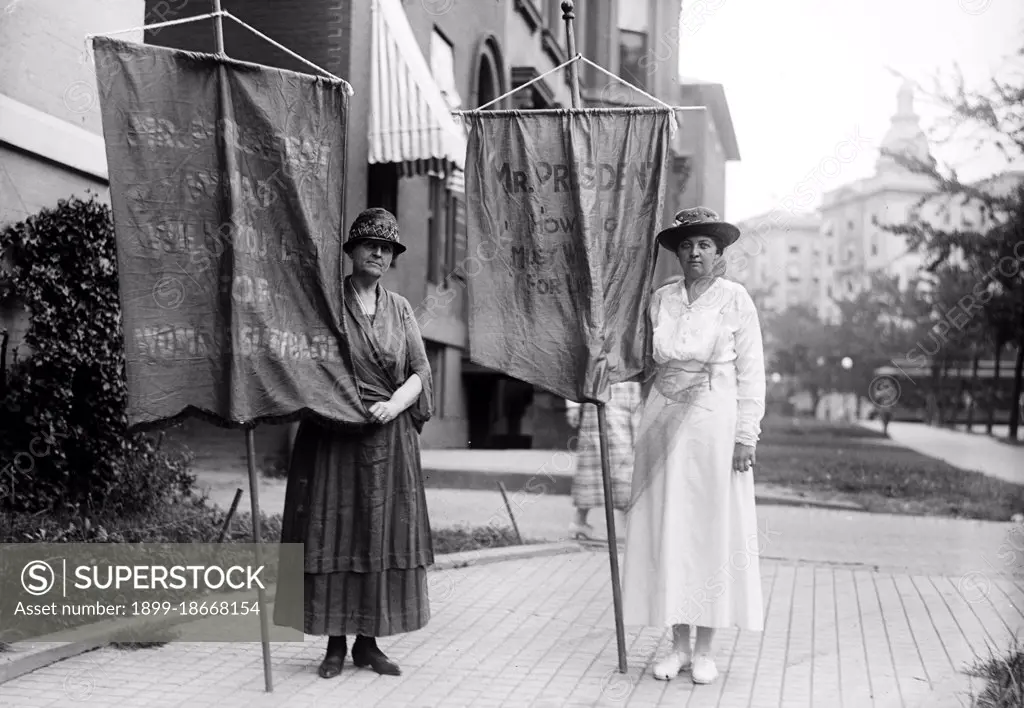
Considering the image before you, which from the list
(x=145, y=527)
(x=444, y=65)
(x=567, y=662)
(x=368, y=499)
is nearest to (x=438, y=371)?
(x=444, y=65)

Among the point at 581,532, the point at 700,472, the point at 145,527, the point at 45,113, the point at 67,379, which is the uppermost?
the point at 45,113

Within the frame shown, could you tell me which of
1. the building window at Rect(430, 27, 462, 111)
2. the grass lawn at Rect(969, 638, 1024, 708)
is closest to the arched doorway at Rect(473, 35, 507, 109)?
the building window at Rect(430, 27, 462, 111)

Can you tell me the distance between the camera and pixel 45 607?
18.2 ft

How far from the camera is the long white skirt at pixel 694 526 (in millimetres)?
5215

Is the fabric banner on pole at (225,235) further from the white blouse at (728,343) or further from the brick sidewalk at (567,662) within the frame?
the white blouse at (728,343)

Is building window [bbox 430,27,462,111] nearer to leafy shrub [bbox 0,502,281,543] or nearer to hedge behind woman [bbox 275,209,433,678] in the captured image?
leafy shrub [bbox 0,502,281,543]

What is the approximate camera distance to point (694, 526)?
530cm

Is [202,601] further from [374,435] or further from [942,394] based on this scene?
[942,394]

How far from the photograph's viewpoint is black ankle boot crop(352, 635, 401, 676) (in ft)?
17.1

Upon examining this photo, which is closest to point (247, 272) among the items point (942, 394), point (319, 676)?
point (319, 676)

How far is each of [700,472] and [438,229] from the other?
10741 millimetres

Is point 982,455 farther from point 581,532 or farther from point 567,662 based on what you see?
point 567,662

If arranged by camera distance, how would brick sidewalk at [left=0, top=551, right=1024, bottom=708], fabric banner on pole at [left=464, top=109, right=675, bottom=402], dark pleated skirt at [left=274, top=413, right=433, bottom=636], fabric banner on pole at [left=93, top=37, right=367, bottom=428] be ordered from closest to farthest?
1. fabric banner on pole at [left=93, top=37, right=367, bottom=428]
2. brick sidewalk at [left=0, top=551, right=1024, bottom=708]
3. dark pleated skirt at [left=274, top=413, right=433, bottom=636]
4. fabric banner on pole at [left=464, top=109, right=675, bottom=402]

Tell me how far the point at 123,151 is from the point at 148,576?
8.15 feet
